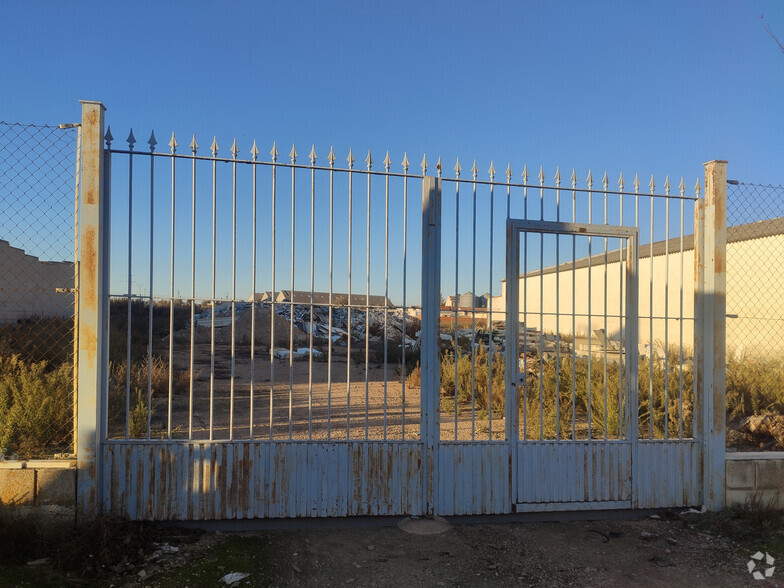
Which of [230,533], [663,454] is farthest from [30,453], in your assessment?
[663,454]

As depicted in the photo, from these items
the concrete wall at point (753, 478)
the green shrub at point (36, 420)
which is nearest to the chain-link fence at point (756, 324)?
the concrete wall at point (753, 478)

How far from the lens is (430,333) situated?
4.54m

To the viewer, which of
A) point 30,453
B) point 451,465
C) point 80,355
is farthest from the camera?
point 30,453

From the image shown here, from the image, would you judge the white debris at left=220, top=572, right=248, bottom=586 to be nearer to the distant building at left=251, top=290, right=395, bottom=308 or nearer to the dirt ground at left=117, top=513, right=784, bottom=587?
the dirt ground at left=117, top=513, right=784, bottom=587

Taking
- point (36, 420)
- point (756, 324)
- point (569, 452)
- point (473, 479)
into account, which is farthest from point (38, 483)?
point (756, 324)

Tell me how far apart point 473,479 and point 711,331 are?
2.60 metres

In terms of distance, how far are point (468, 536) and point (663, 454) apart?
79.0 inches

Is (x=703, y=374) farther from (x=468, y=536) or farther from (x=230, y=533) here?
(x=230, y=533)

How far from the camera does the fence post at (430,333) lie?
4.47 m

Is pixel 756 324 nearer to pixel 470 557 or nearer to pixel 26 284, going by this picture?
pixel 470 557

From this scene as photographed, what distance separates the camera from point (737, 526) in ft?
15.2

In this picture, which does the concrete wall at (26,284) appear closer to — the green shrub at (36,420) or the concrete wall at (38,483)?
the green shrub at (36,420)

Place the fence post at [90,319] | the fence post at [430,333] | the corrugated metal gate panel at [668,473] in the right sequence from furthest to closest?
1. the corrugated metal gate panel at [668,473]
2. the fence post at [430,333]
3. the fence post at [90,319]

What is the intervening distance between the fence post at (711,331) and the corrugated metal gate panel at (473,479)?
1.94 meters
